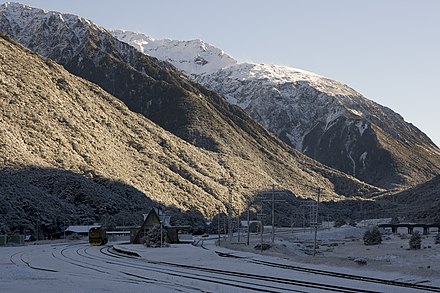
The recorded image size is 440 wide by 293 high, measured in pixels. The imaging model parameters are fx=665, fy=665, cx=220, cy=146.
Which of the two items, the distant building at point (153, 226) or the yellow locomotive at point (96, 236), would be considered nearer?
the distant building at point (153, 226)

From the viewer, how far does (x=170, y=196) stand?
113 meters

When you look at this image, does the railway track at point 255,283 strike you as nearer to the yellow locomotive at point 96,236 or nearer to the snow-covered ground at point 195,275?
the snow-covered ground at point 195,275

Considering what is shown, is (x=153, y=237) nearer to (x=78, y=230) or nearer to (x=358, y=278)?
(x=78, y=230)

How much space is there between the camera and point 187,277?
98.7 feet

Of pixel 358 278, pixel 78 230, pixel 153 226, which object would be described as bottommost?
pixel 358 278

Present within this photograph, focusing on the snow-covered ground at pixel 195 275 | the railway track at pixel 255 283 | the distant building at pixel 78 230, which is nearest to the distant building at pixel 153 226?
the snow-covered ground at pixel 195 275

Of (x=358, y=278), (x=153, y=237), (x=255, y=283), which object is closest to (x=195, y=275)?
(x=255, y=283)

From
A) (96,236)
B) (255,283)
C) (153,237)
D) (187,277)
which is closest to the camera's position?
(255,283)

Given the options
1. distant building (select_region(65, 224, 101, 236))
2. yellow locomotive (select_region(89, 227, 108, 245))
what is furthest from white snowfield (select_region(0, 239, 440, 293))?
distant building (select_region(65, 224, 101, 236))

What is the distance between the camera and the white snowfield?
25031 millimetres

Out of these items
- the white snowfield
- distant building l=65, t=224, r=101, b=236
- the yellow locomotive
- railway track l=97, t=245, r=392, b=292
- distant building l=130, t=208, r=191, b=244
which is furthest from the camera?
distant building l=65, t=224, r=101, b=236

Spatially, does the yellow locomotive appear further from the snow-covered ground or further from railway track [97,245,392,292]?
railway track [97,245,392,292]

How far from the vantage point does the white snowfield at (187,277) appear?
2503 cm

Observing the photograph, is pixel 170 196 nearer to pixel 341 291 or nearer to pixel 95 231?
pixel 95 231
